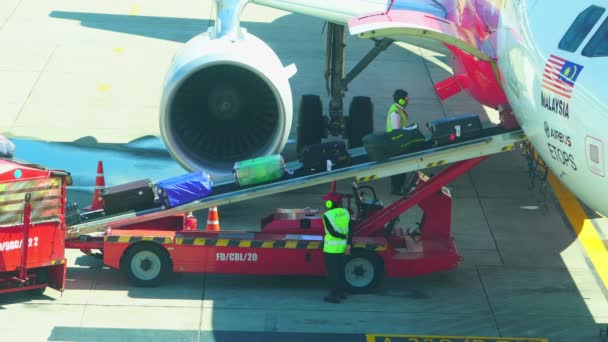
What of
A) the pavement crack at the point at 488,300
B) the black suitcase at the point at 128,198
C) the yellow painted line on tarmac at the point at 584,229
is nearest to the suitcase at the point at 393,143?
the pavement crack at the point at 488,300

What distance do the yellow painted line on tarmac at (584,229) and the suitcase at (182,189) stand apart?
183 inches

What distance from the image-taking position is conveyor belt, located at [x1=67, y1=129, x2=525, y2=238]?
12.1m

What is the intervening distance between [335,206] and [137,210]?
89.7 inches

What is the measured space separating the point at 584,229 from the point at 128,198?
5883 millimetres

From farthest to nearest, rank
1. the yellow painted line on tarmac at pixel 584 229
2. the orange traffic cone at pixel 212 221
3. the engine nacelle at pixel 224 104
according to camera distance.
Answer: the orange traffic cone at pixel 212 221 → the engine nacelle at pixel 224 104 → the yellow painted line on tarmac at pixel 584 229

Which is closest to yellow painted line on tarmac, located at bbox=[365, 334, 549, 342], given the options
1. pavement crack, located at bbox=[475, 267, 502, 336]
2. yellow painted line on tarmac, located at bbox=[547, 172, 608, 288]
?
pavement crack, located at bbox=[475, 267, 502, 336]

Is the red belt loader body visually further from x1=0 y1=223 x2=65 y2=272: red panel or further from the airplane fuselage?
the airplane fuselage

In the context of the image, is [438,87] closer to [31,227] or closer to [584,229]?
[584,229]

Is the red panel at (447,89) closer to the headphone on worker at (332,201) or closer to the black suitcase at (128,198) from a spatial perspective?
the headphone on worker at (332,201)

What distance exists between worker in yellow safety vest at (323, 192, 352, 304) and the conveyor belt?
2.31 feet

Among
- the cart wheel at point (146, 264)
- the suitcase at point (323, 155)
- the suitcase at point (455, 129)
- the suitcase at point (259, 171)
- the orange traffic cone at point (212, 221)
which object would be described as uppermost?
the suitcase at point (455, 129)

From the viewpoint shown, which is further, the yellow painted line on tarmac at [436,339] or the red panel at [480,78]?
the red panel at [480,78]

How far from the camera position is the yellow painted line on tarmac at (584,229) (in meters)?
13.1

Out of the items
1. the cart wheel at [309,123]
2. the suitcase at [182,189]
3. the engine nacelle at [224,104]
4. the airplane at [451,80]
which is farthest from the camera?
the cart wheel at [309,123]
